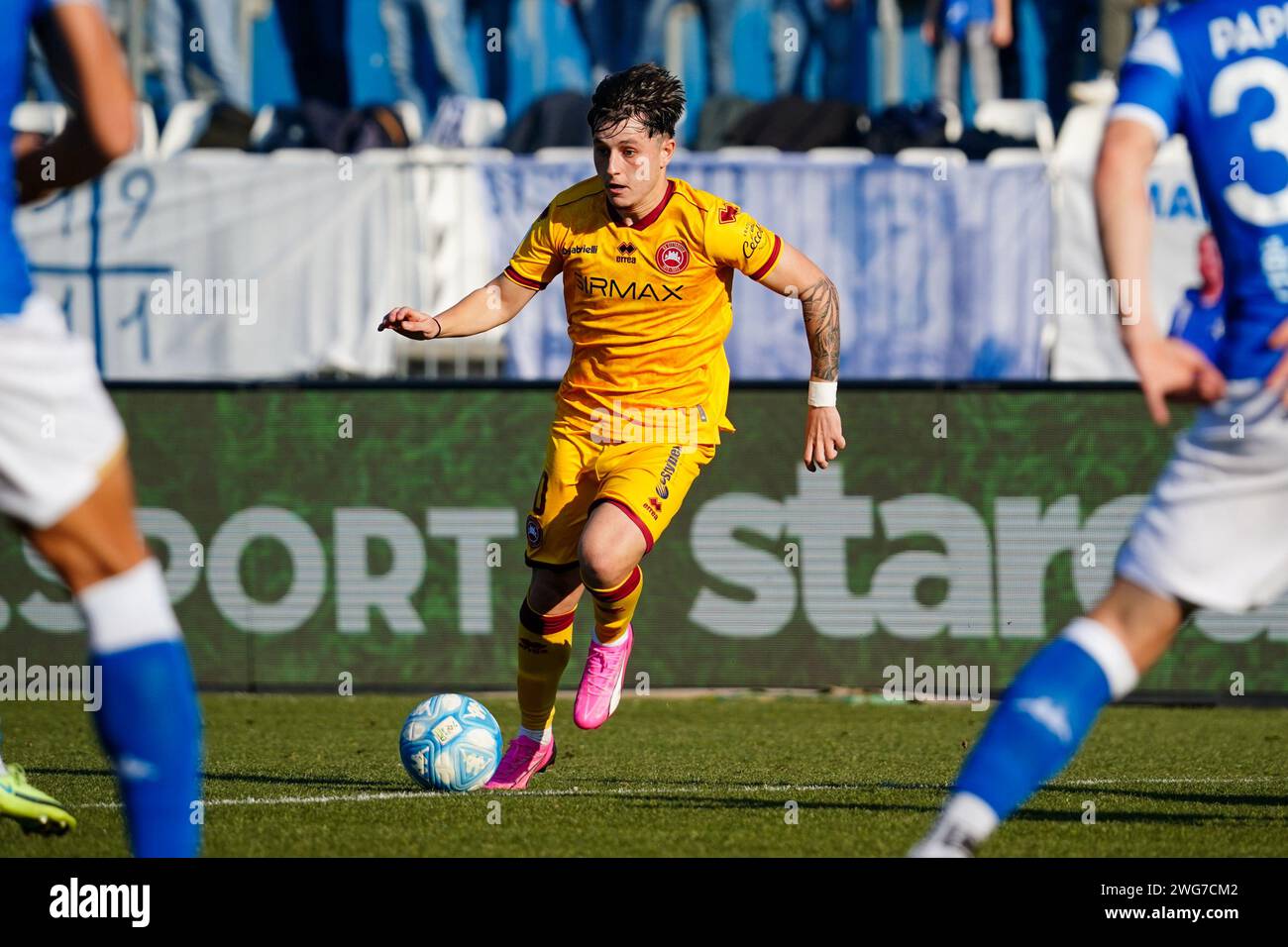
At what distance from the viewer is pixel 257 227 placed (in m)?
14.4

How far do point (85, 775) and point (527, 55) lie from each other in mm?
10617

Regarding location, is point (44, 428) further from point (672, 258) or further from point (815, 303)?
point (815, 303)

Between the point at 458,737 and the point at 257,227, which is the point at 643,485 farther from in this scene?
the point at 257,227

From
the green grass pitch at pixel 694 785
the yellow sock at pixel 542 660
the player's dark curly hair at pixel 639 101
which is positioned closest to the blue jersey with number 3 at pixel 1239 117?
the green grass pitch at pixel 694 785

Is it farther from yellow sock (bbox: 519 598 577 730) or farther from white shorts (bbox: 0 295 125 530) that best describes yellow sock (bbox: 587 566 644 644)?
white shorts (bbox: 0 295 125 530)

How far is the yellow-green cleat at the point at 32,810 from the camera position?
20.2 feet

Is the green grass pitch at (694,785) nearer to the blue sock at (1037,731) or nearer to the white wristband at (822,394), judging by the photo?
the white wristband at (822,394)

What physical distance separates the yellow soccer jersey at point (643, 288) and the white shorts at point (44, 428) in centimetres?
354

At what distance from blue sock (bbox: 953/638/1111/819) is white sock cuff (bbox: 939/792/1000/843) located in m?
0.01

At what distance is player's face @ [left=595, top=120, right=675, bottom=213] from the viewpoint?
23.6ft

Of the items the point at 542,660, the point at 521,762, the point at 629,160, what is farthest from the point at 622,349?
the point at 521,762

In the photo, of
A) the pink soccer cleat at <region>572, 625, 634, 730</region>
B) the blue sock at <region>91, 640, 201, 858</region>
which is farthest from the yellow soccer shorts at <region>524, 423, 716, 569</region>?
the blue sock at <region>91, 640, 201, 858</region>

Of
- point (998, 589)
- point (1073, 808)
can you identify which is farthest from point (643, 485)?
point (998, 589)

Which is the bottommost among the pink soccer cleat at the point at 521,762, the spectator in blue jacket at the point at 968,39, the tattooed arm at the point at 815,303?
the pink soccer cleat at the point at 521,762
